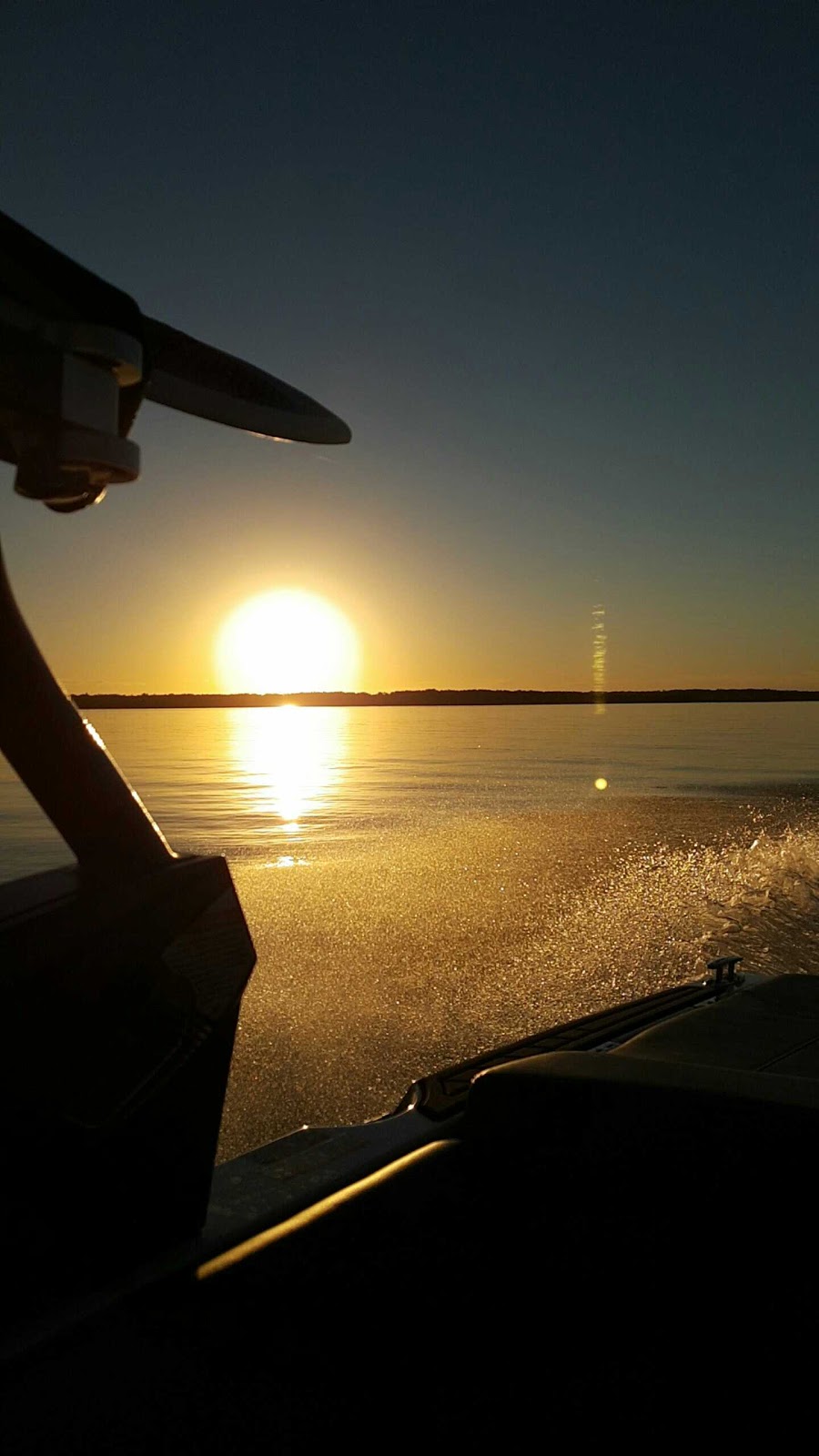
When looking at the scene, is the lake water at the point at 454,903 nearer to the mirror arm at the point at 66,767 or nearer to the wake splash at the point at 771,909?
the wake splash at the point at 771,909

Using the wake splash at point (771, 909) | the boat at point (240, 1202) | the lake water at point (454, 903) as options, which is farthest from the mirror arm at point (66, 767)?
the wake splash at point (771, 909)

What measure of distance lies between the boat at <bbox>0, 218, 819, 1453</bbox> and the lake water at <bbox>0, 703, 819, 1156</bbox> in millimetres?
1867

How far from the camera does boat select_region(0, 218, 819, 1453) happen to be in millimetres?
1206

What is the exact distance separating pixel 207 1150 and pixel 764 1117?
0.80 m

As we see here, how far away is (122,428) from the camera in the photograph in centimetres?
137

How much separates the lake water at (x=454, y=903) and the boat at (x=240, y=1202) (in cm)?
187

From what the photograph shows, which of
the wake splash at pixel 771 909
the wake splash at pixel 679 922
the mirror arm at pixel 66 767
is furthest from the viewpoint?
the wake splash at pixel 771 909

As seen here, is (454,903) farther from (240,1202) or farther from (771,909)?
(240,1202)

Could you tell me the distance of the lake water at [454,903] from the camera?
4359mm

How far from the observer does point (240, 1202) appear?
1.68 m

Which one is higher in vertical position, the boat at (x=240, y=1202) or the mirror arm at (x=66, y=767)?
the mirror arm at (x=66, y=767)

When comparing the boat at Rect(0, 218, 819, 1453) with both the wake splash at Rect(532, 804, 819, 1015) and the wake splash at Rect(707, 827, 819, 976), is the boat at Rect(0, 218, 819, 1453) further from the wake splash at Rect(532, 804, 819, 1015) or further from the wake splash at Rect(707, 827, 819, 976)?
the wake splash at Rect(707, 827, 819, 976)

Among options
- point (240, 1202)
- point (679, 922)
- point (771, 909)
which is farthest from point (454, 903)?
point (240, 1202)

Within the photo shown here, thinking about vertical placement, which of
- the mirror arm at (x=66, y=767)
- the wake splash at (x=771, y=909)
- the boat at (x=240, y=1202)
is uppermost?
the mirror arm at (x=66, y=767)
